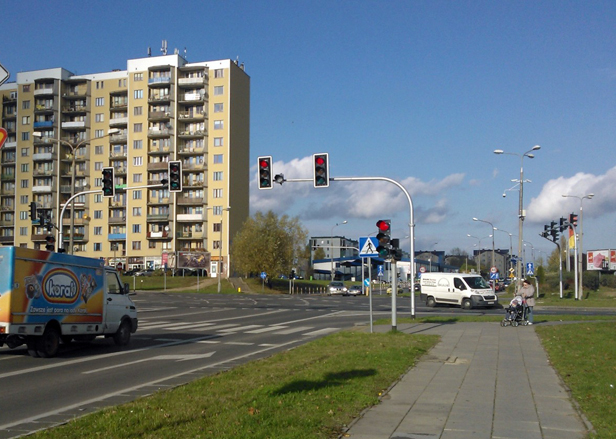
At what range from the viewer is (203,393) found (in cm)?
937

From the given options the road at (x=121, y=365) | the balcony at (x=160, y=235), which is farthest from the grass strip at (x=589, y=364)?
the balcony at (x=160, y=235)

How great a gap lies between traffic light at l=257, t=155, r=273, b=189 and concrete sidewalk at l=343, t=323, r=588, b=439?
10.3m

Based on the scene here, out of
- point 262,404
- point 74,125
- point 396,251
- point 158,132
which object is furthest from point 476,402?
point 74,125

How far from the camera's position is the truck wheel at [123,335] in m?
17.8

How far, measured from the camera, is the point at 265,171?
77.3 feet

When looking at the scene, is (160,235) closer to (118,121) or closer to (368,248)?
(118,121)

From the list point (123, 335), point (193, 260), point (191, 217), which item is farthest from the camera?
point (191, 217)

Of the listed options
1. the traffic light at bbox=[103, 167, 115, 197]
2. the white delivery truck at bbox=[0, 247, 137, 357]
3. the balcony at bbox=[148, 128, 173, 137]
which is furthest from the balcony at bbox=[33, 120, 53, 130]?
the white delivery truck at bbox=[0, 247, 137, 357]

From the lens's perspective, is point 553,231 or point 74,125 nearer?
point 553,231

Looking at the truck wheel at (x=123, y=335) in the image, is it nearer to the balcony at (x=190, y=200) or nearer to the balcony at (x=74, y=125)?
the balcony at (x=190, y=200)

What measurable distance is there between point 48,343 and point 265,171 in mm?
10713

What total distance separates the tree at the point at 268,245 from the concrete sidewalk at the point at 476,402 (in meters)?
69.9

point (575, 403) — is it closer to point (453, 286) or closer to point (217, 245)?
point (453, 286)

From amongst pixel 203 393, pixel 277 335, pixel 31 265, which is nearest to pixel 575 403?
pixel 203 393
